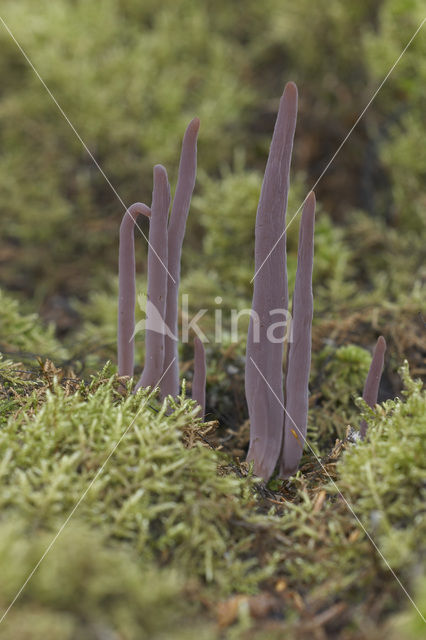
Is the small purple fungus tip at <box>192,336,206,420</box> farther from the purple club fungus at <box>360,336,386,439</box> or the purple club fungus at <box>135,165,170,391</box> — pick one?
the purple club fungus at <box>360,336,386,439</box>

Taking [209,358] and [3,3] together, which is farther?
[3,3]

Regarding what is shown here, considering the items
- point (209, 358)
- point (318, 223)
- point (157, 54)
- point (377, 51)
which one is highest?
point (377, 51)

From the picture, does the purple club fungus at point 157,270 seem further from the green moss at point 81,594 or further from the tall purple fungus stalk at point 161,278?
the green moss at point 81,594

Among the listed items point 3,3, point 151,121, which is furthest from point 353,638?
point 3,3

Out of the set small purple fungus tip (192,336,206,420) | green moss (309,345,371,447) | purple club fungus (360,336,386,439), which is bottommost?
green moss (309,345,371,447)

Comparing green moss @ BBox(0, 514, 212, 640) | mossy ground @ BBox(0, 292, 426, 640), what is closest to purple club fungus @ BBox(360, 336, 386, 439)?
mossy ground @ BBox(0, 292, 426, 640)

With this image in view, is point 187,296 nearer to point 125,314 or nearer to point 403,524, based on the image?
point 125,314
